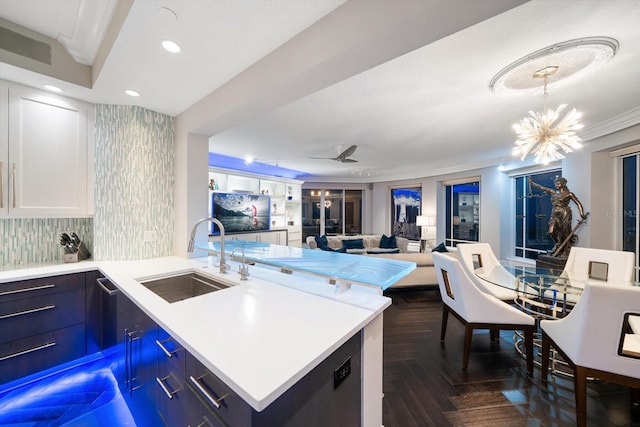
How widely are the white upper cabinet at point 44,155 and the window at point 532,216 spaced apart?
686 cm

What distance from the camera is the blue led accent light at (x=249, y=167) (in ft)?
17.5

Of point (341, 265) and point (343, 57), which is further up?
point (343, 57)

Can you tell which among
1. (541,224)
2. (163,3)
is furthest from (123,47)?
(541,224)

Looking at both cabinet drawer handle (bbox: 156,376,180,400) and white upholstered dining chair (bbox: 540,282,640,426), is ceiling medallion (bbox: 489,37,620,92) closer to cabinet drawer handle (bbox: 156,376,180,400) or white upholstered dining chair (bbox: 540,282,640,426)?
white upholstered dining chair (bbox: 540,282,640,426)

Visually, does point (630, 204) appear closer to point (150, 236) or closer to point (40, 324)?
point (150, 236)

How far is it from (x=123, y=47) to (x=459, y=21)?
188 cm

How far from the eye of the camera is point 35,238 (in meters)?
2.28

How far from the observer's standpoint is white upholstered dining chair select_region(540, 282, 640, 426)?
1354 mm

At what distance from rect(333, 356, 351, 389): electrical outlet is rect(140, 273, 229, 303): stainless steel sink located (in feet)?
3.64

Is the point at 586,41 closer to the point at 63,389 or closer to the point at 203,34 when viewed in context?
the point at 203,34

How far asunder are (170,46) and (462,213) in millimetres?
6886

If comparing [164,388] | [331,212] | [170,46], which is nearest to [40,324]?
[164,388]

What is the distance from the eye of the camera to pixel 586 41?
1700 millimetres

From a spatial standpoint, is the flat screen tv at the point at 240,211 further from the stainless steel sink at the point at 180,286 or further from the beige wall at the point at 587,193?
the beige wall at the point at 587,193
